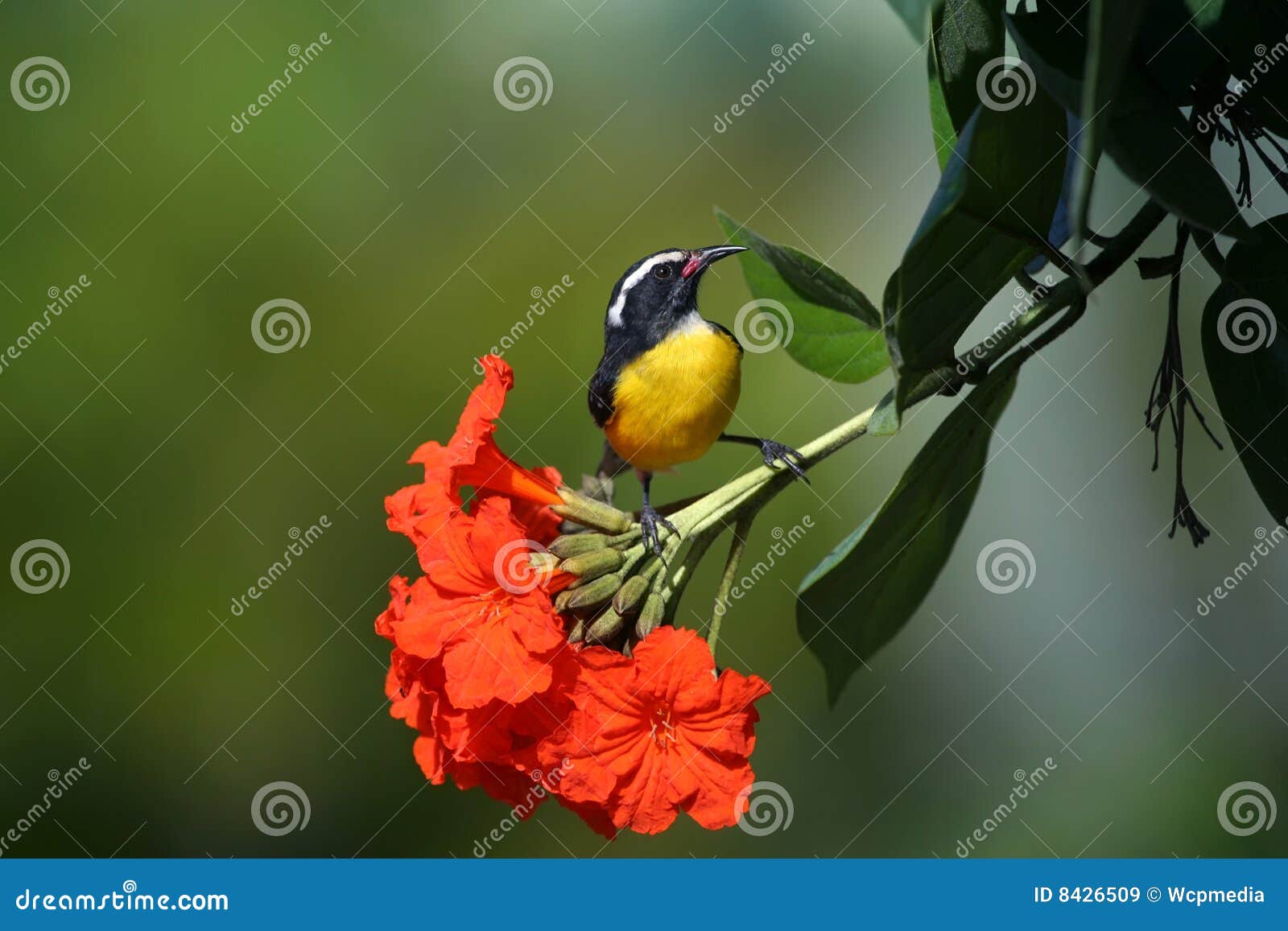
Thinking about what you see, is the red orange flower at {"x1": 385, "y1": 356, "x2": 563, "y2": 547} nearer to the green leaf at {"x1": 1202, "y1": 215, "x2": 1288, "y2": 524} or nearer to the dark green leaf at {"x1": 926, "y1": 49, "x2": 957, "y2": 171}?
the dark green leaf at {"x1": 926, "y1": 49, "x2": 957, "y2": 171}

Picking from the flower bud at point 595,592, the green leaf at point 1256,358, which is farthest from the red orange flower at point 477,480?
the green leaf at point 1256,358

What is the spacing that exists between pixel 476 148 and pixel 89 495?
1.51 metres

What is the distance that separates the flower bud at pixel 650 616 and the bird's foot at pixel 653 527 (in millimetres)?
39

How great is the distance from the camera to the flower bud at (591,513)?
0.95m

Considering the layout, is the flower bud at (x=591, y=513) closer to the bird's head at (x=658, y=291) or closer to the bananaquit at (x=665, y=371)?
the bananaquit at (x=665, y=371)

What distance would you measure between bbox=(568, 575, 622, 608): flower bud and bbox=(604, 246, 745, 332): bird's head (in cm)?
49

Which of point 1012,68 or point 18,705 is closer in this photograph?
point 1012,68

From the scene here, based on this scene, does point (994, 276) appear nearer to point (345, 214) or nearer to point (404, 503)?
point (404, 503)

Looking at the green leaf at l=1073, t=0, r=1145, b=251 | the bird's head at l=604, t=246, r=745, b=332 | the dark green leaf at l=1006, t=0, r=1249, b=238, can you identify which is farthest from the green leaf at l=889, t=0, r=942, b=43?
the bird's head at l=604, t=246, r=745, b=332

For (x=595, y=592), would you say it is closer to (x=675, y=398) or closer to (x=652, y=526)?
(x=652, y=526)

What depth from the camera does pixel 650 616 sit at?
2.93 ft

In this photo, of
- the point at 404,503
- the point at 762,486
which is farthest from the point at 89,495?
the point at 762,486

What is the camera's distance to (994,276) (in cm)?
86

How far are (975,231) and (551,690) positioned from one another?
0.48 m
